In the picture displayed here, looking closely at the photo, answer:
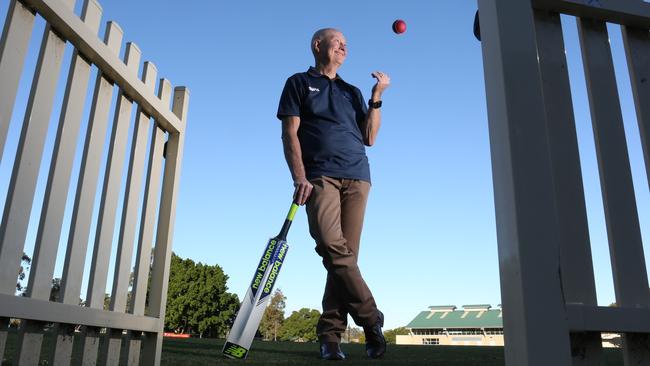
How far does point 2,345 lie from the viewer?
1693 millimetres

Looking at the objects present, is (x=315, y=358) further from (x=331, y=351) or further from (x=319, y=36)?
(x=319, y=36)

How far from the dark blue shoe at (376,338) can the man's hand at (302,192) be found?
86 cm

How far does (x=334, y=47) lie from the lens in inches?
143

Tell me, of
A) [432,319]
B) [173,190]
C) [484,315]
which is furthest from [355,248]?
[432,319]

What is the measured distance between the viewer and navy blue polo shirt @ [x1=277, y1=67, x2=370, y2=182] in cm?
334

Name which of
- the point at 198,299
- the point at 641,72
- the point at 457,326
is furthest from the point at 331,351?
the point at 457,326

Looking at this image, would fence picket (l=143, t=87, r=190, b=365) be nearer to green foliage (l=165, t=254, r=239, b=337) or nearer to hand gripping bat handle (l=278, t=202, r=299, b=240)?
hand gripping bat handle (l=278, t=202, r=299, b=240)

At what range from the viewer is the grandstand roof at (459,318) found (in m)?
56.9

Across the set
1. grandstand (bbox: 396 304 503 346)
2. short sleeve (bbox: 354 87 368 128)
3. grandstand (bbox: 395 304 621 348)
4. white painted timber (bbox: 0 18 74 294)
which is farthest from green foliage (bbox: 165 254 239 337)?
white painted timber (bbox: 0 18 74 294)

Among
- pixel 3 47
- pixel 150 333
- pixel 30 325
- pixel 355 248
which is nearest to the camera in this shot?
pixel 3 47

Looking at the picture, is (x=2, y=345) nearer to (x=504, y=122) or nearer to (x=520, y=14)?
(x=504, y=122)

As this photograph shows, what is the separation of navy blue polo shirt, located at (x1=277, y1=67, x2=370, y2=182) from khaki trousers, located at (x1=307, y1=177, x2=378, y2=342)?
0.08 m

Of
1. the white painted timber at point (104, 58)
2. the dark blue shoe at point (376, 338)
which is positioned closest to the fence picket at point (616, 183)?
the white painted timber at point (104, 58)

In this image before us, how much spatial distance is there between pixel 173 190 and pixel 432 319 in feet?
210
